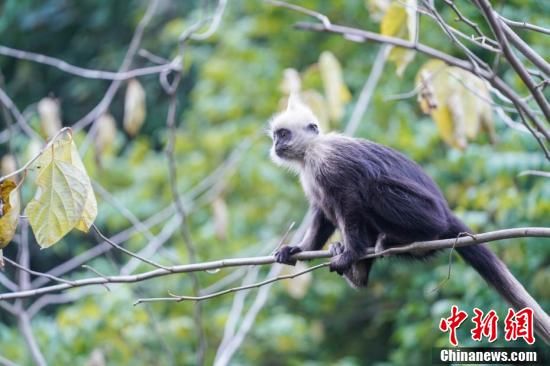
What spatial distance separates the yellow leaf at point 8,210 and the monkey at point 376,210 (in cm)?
141

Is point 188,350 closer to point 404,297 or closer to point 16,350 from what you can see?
point 16,350

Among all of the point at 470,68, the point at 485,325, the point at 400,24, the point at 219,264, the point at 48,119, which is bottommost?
the point at 485,325

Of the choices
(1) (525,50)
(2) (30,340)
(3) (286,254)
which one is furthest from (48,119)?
(1) (525,50)

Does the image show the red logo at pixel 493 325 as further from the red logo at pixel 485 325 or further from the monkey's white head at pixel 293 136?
the monkey's white head at pixel 293 136

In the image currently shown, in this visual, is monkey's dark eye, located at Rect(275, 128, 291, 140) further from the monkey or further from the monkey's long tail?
the monkey's long tail

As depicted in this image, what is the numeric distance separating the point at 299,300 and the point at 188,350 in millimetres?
1360

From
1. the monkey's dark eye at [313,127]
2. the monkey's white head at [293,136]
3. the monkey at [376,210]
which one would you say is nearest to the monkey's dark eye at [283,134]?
the monkey's white head at [293,136]

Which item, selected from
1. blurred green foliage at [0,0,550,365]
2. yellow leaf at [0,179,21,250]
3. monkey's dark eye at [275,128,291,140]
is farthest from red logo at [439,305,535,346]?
yellow leaf at [0,179,21,250]

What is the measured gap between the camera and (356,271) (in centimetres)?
434

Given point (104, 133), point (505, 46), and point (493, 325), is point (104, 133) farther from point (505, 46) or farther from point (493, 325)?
point (505, 46)

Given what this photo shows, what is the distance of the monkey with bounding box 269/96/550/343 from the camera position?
4.15 meters

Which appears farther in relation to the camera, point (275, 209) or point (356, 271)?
point (275, 209)

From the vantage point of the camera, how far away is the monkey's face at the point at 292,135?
15.9ft

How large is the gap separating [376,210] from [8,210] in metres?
1.90
